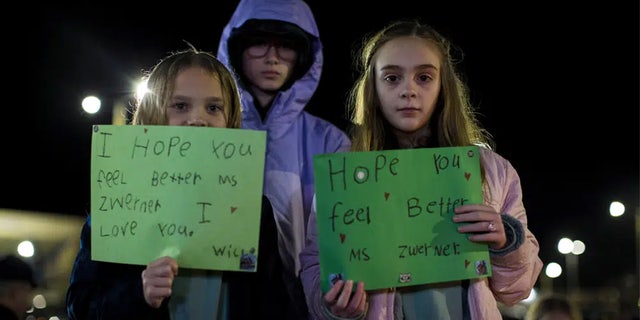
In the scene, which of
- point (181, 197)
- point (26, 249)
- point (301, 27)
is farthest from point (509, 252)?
point (26, 249)

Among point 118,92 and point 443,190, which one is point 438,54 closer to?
point 443,190

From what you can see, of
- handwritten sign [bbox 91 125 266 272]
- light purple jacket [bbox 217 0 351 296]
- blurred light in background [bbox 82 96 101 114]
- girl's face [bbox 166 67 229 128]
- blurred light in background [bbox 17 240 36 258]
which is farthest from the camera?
blurred light in background [bbox 17 240 36 258]

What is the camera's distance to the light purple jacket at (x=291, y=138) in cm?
356

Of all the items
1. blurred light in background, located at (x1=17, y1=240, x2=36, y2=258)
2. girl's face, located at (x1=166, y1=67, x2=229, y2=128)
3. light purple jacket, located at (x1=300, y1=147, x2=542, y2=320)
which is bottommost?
light purple jacket, located at (x1=300, y1=147, x2=542, y2=320)

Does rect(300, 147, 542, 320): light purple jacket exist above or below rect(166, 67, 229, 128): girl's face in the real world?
below

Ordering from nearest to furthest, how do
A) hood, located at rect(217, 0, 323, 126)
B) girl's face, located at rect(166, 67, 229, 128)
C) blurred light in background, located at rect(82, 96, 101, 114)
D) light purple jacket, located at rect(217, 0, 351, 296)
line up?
1. girl's face, located at rect(166, 67, 229, 128)
2. light purple jacket, located at rect(217, 0, 351, 296)
3. hood, located at rect(217, 0, 323, 126)
4. blurred light in background, located at rect(82, 96, 101, 114)

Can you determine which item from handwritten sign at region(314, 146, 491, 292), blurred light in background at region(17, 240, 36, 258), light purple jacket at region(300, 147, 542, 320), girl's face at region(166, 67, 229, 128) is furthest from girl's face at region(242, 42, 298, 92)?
blurred light in background at region(17, 240, 36, 258)

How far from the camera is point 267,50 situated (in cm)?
393

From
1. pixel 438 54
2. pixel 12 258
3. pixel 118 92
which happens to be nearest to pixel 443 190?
pixel 438 54

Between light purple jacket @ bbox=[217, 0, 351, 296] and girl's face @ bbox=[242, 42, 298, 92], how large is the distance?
67 mm

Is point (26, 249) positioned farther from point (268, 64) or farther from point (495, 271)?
point (495, 271)

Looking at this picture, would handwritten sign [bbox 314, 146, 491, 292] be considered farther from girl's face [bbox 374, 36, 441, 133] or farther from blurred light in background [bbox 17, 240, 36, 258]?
blurred light in background [bbox 17, 240, 36, 258]

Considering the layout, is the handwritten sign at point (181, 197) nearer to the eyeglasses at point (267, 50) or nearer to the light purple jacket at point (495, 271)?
the light purple jacket at point (495, 271)

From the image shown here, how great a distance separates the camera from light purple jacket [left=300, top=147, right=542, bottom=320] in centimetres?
277
